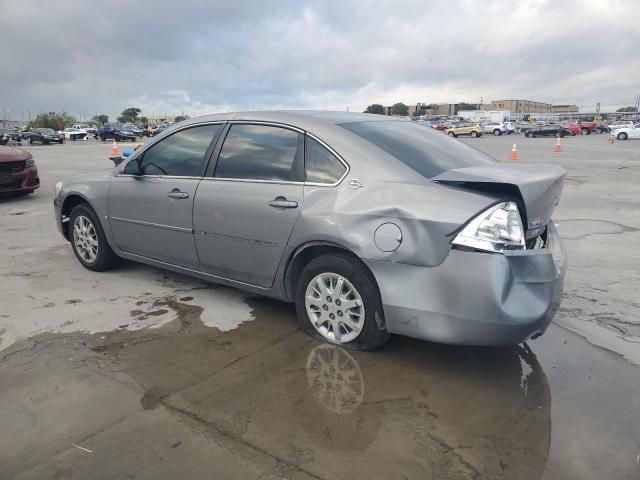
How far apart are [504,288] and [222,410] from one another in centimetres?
168

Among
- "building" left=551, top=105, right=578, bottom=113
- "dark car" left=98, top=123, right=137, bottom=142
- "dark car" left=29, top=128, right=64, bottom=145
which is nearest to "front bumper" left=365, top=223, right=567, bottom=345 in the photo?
"dark car" left=29, top=128, right=64, bottom=145

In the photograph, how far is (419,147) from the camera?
3643mm

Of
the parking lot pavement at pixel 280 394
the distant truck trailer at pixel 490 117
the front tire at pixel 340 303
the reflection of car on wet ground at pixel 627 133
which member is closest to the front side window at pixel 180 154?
the parking lot pavement at pixel 280 394

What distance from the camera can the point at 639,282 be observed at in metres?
4.92

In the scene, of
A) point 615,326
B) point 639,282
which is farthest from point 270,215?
point 639,282

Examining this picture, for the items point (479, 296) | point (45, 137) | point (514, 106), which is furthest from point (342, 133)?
point (514, 106)

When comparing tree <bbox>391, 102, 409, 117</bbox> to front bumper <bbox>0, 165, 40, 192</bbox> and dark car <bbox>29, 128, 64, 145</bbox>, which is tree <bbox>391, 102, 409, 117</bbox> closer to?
dark car <bbox>29, 128, 64, 145</bbox>

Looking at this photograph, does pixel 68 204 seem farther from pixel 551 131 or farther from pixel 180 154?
pixel 551 131

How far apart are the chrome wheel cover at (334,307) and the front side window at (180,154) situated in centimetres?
144

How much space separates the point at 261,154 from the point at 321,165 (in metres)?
0.57

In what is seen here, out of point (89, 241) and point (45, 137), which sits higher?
point (45, 137)

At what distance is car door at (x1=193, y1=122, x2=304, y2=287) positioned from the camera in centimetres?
361

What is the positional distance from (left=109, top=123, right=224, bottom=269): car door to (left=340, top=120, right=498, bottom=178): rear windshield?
4.17 feet

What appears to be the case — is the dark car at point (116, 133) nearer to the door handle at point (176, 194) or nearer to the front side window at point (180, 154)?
the front side window at point (180, 154)
